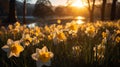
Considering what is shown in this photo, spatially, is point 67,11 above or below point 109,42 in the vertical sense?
below

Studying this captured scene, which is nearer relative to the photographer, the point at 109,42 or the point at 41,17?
the point at 109,42

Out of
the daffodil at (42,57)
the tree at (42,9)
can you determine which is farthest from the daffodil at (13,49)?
the tree at (42,9)

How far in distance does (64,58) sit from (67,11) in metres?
Answer: 138

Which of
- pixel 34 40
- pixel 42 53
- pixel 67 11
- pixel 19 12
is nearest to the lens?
pixel 42 53

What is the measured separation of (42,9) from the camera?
75812 millimetres

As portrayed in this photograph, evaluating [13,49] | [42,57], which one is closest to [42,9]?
[13,49]

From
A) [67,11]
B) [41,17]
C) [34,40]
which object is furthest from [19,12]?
[34,40]

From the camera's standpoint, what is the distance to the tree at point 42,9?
74.7 m

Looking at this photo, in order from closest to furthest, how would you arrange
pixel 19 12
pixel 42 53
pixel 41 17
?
1. pixel 42 53
2. pixel 41 17
3. pixel 19 12

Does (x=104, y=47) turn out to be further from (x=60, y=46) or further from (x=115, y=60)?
(x=60, y=46)

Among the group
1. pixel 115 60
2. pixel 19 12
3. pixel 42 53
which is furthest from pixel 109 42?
pixel 19 12

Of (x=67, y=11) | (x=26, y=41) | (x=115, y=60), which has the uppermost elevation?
(x=26, y=41)

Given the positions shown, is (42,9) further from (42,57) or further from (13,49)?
(42,57)

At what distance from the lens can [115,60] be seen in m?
4.48
